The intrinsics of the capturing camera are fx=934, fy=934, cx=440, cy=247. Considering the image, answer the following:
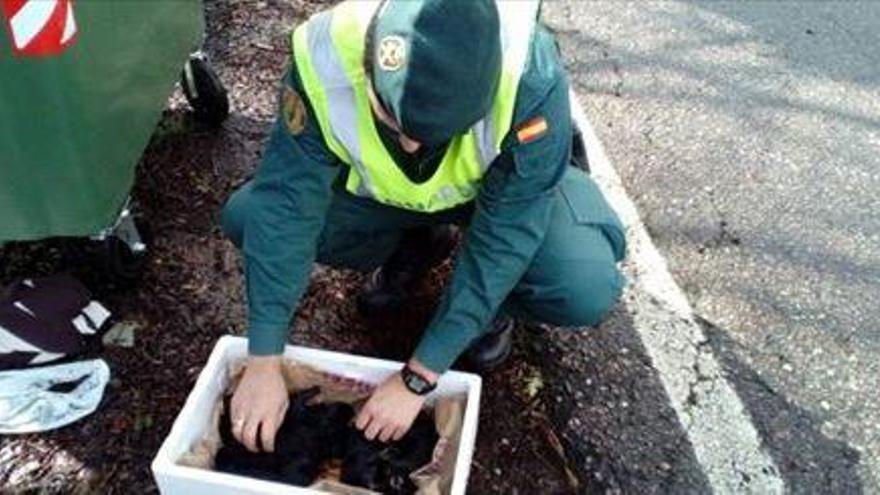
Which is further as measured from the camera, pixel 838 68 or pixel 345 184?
pixel 838 68

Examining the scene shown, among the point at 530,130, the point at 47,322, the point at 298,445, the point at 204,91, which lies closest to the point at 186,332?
the point at 47,322

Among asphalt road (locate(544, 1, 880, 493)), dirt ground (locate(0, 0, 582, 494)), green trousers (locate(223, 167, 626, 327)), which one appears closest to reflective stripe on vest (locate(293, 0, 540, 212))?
green trousers (locate(223, 167, 626, 327))

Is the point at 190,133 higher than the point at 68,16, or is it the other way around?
the point at 68,16

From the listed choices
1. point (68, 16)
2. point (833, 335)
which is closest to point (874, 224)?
point (833, 335)

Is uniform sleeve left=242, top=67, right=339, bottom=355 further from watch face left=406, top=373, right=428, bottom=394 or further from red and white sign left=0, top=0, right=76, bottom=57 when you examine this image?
red and white sign left=0, top=0, right=76, bottom=57

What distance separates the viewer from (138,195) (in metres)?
2.66

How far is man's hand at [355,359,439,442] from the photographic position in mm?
1807

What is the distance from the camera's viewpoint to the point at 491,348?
2.25m

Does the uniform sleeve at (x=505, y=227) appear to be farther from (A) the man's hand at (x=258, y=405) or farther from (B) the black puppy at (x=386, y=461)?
(A) the man's hand at (x=258, y=405)

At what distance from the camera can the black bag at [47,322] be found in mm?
2178

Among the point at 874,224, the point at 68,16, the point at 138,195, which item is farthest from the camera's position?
the point at 874,224

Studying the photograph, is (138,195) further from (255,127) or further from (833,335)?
(833,335)

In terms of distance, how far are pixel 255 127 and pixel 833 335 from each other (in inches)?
71.6

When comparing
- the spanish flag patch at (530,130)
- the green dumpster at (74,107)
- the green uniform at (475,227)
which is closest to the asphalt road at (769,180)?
the green uniform at (475,227)
